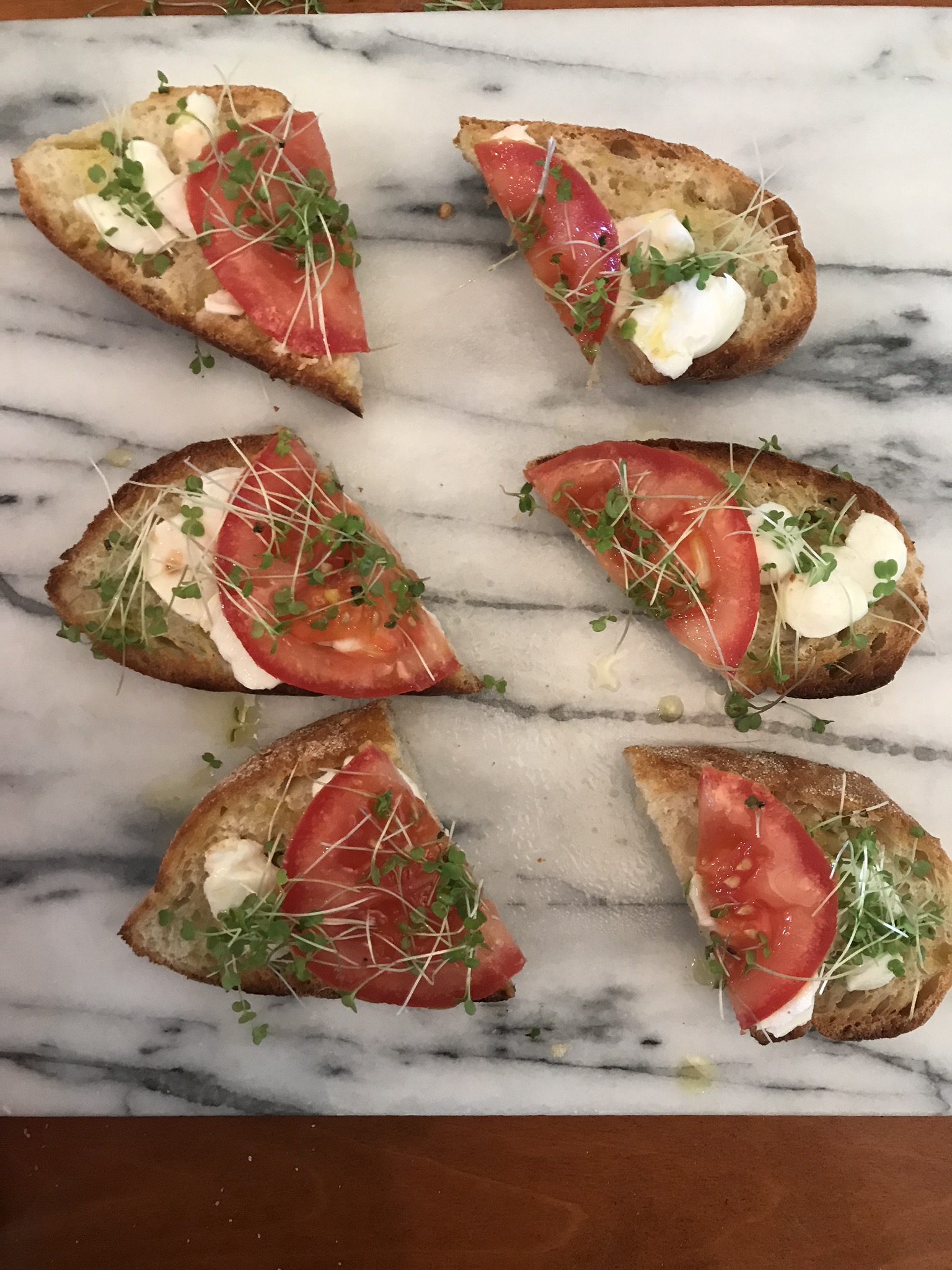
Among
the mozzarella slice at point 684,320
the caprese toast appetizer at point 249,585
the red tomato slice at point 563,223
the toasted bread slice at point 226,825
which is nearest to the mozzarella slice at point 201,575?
the caprese toast appetizer at point 249,585

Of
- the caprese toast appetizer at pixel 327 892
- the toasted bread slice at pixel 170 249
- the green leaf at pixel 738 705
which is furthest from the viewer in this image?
the green leaf at pixel 738 705

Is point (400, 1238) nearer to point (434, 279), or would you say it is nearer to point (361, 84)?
point (434, 279)

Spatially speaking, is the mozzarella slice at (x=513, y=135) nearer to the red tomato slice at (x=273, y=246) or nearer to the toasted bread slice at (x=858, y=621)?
the red tomato slice at (x=273, y=246)

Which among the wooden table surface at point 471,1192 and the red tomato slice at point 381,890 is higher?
the red tomato slice at point 381,890

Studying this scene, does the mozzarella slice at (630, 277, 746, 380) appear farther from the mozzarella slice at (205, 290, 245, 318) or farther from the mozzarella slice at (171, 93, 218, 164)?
the mozzarella slice at (171, 93, 218, 164)

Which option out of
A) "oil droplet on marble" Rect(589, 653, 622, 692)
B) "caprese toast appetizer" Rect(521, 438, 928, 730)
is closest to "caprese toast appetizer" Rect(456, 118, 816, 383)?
"caprese toast appetizer" Rect(521, 438, 928, 730)

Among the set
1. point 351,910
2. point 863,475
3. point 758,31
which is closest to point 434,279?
point 758,31
